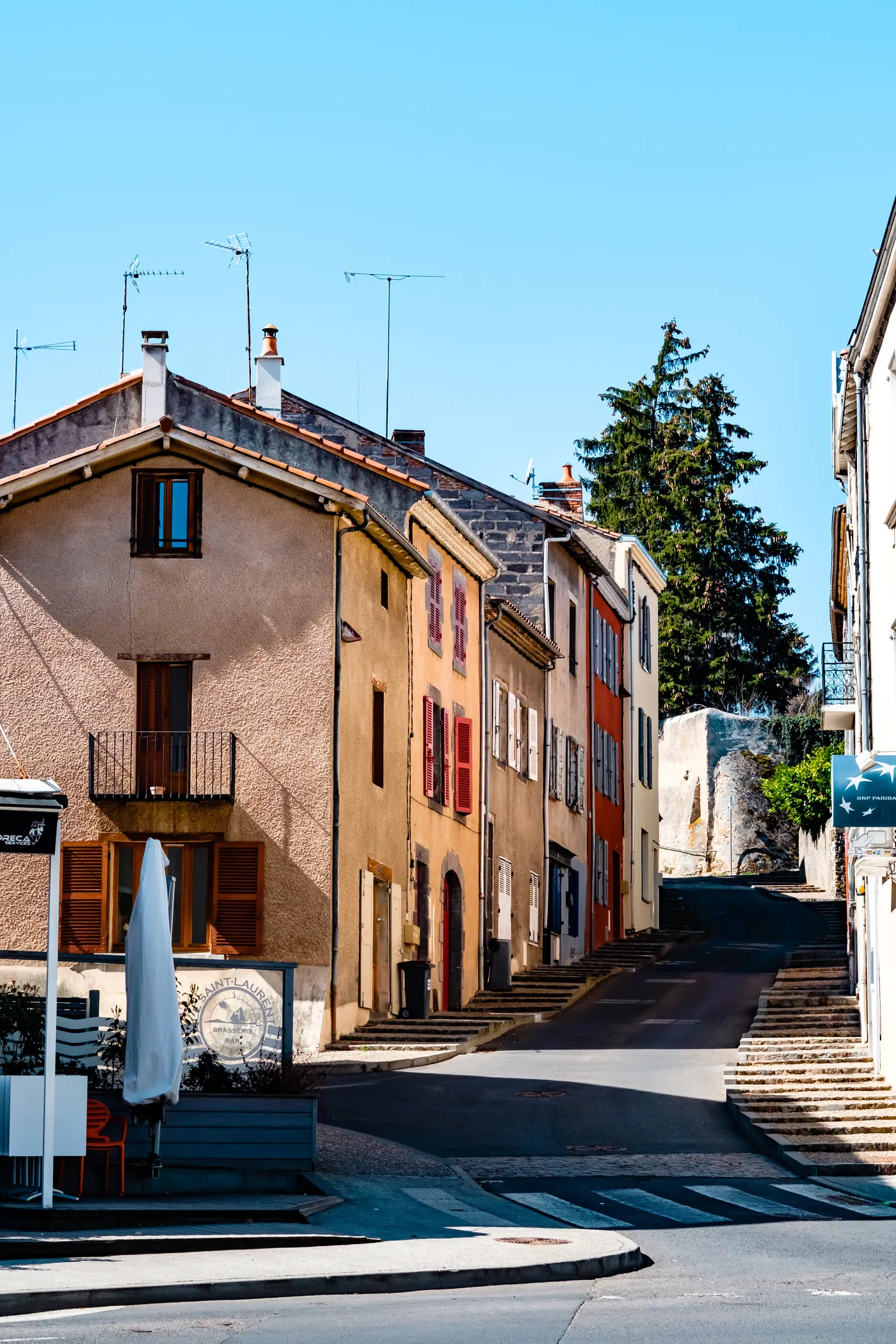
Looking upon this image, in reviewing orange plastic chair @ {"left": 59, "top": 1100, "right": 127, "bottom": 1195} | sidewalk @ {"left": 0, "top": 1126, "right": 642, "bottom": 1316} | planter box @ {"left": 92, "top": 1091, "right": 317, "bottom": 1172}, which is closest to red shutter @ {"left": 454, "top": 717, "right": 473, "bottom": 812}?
planter box @ {"left": 92, "top": 1091, "right": 317, "bottom": 1172}

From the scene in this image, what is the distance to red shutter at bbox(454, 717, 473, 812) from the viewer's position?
3441cm

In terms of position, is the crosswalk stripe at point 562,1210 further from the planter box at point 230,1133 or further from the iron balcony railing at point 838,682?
the iron balcony railing at point 838,682

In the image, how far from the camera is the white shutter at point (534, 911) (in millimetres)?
39719

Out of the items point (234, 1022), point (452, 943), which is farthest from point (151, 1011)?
point (452, 943)

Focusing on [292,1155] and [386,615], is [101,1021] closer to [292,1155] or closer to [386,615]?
[292,1155]

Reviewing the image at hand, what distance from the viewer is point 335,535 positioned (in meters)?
28.7

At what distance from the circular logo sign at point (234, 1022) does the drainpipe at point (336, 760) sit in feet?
34.4

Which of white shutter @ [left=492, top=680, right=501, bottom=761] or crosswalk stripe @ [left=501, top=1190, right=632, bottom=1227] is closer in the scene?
crosswalk stripe @ [left=501, top=1190, right=632, bottom=1227]

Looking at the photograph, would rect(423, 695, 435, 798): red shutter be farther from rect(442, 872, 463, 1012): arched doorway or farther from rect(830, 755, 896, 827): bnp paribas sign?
rect(830, 755, 896, 827): bnp paribas sign

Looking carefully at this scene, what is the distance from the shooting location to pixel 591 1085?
80.8 feet

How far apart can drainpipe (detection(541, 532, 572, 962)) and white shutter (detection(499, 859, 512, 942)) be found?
8.83 feet

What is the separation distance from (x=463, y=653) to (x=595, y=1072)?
11025 millimetres

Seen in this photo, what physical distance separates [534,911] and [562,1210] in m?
23.6

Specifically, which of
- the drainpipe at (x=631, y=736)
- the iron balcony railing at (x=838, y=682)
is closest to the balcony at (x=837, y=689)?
the iron balcony railing at (x=838, y=682)
